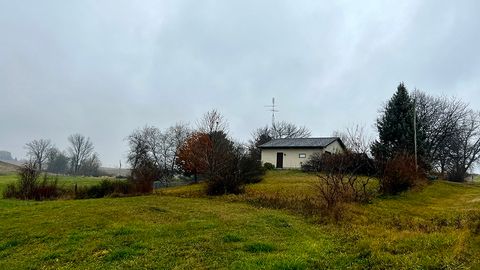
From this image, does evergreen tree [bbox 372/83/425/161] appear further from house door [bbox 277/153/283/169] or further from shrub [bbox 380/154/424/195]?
shrub [bbox 380/154/424/195]

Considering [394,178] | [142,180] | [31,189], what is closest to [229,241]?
[394,178]

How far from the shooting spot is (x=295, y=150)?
37219mm

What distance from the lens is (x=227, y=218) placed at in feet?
35.0

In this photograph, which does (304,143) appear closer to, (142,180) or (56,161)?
(142,180)

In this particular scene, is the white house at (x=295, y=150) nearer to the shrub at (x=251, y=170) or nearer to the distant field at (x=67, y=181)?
the shrub at (x=251, y=170)

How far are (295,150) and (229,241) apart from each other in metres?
30.2

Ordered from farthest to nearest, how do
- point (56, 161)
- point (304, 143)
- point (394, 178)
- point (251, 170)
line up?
point (56, 161), point (304, 143), point (251, 170), point (394, 178)

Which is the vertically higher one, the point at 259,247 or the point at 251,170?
the point at 251,170

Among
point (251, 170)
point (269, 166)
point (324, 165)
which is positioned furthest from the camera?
point (269, 166)

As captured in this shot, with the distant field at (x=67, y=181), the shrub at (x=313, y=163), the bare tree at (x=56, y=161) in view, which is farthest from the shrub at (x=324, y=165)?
the bare tree at (x=56, y=161)

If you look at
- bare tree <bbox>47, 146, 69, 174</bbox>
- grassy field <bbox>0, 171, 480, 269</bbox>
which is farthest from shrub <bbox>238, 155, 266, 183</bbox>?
bare tree <bbox>47, 146, 69, 174</bbox>

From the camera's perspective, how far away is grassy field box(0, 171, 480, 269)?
589 centimetres

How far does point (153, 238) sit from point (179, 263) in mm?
2071

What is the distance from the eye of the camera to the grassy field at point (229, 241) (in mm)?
5891
